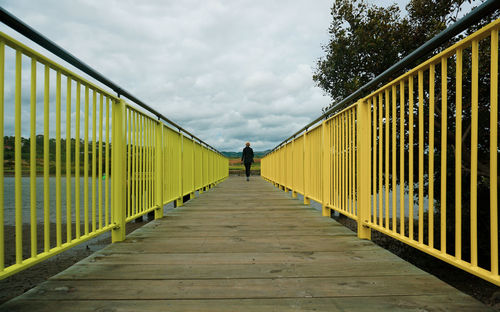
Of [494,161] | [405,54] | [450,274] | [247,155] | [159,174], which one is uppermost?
[405,54]

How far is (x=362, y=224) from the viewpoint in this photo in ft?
7.64

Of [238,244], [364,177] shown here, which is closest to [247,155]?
[364,177]

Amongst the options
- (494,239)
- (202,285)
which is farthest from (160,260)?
(494,239)

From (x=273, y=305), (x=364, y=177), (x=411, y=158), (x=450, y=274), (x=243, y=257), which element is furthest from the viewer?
(x=450, y=274)

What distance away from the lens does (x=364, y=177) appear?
7.68ft

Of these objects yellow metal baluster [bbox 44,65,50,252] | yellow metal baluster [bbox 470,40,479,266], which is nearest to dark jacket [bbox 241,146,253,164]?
Result: yellow metal baluster [bbox 44,65,50,252]

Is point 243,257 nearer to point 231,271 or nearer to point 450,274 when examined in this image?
point 231,271

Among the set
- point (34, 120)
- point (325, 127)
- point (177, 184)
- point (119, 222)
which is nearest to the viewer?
point (34, 120)

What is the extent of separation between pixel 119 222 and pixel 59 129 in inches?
34.7

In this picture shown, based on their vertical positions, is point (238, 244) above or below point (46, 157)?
below

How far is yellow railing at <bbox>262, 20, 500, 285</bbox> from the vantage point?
1.22 meters

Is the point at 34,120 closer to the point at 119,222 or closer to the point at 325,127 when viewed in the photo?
the point at 119,222

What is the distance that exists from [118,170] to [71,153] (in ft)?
1.19

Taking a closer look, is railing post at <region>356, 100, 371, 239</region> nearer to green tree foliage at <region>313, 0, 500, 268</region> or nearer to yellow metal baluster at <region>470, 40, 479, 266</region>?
yellow metal baluster at <region>470, 40, 479, 266</region>
